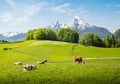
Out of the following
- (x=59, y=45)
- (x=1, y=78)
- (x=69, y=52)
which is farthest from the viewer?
(x=59, y=45)

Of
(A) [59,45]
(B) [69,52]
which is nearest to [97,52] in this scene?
(B) [69,52]

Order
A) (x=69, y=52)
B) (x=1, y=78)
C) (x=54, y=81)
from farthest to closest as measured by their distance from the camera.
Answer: (x=69, y=52)
(x=1, y=78)
(x=54, y=81)

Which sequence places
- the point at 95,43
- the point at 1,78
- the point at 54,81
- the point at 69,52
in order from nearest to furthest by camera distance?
the point at 54,81, the point at 1,78, the point at 69,52, the point at 95,43

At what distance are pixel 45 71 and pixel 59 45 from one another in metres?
93.0

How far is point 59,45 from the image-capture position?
422 ft

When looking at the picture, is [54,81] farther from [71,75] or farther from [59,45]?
[59,45]

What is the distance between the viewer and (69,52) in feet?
359

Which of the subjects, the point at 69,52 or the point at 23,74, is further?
the point at 69,52

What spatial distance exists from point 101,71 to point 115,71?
1.87 metres

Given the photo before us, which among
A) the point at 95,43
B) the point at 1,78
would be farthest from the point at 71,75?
the point at 95,43

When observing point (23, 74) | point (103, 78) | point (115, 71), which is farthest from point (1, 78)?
point (115, 71)

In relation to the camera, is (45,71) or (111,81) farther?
(45,71)

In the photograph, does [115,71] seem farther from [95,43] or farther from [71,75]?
[95,43]

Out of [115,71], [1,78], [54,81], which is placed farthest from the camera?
[115,71]
